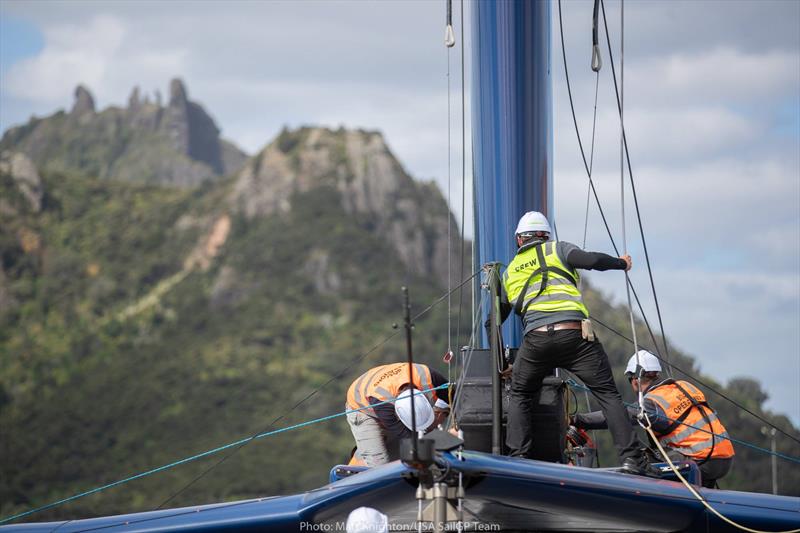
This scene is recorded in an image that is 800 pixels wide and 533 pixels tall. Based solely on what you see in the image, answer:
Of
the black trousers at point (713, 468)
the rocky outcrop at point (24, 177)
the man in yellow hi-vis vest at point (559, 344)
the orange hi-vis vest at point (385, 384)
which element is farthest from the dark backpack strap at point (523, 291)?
the rocky outcrop at point (24, 177)

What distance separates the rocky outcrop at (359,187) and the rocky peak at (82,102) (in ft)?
158

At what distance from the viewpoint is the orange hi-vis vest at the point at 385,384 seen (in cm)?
873

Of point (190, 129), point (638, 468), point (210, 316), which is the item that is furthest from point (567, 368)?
point (190, 129)

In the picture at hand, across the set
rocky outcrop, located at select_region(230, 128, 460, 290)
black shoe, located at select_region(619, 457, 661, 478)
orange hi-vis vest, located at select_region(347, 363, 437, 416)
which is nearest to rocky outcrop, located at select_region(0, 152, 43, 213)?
rocky outcrop, located at select_region(230, 128, 460, 290)

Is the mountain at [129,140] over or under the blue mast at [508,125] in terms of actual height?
over

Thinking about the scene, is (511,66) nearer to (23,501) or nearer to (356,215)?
(23,501)

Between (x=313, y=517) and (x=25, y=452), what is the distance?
234ft

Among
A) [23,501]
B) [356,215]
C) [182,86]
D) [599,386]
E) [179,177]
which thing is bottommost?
[23,501]

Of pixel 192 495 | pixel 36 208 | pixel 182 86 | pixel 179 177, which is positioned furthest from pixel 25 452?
pixel 182 86

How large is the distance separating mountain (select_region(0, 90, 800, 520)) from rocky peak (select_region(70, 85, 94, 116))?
3787 centimetres

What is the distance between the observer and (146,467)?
71875mm

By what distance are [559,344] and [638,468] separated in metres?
0.82

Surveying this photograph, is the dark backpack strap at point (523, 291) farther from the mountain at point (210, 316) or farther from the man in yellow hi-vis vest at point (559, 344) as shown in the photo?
the mountain at point (210, 316)

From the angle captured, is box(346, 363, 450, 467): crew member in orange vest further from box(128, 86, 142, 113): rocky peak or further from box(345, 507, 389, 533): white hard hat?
box(128, 86, 142, 113): rocky peak
